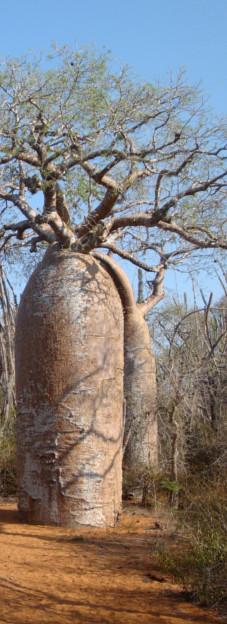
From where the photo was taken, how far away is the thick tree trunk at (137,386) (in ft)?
24.2

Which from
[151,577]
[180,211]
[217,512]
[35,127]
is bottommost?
[151,577]

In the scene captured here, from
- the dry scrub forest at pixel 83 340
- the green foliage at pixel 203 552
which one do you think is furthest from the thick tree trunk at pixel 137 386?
the green foliage at pixel 203 552

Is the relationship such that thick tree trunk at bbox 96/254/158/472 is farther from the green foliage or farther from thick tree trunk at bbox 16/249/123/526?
the green foliage

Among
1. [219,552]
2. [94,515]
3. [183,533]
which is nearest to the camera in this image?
[219,552]

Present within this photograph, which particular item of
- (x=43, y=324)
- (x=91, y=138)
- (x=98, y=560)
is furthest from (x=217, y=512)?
(x=91, y=138)

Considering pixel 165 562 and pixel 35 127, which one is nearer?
pixel 165 562

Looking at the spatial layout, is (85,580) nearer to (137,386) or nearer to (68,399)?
(68,399)

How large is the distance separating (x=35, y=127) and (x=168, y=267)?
9.68 feet

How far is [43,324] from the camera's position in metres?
5.53

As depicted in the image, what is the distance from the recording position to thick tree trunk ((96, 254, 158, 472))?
7367mm

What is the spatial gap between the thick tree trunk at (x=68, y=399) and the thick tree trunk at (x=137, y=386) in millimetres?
1502

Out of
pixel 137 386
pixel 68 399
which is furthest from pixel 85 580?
pixel 137 386

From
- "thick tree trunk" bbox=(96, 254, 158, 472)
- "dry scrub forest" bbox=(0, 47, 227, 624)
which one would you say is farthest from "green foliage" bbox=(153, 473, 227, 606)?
"thick tree trunk" bbox=(96, 254, 158, 472)

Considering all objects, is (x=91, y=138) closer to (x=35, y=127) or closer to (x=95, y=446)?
(x=35, y=127)
